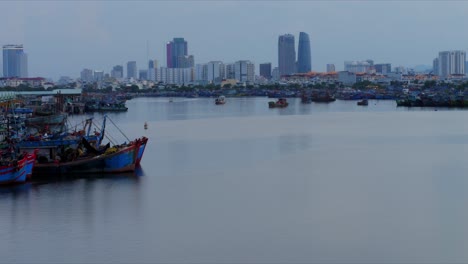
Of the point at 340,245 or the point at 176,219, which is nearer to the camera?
the point at 340,245

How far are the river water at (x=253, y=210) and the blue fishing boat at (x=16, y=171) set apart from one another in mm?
185

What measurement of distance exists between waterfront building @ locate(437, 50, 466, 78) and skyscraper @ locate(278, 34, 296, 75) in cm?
1814

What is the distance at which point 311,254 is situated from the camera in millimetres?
6398

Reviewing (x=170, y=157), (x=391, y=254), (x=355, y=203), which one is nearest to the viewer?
(x=391, y=254)

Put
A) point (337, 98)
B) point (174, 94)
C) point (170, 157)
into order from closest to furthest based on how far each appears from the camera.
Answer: point (170, 157) < point (337, 98) < point (174, 94)

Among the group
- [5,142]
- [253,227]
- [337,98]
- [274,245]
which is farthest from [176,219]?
[337,98]

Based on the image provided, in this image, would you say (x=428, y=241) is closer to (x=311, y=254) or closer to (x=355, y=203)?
(x=311, y=254)

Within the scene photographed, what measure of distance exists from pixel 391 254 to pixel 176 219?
2.19 metres

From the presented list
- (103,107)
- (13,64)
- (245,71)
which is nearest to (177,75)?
(245,71)

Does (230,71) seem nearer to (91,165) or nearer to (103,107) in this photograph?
(103,107)

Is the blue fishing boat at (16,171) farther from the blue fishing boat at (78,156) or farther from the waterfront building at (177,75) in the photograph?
the waterfront building at (177,75)

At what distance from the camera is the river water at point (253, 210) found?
21.3 feet

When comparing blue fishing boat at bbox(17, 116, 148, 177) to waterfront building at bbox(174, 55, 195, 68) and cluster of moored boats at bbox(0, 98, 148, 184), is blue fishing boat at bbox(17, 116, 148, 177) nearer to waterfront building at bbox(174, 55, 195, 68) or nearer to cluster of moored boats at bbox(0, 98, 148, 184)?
cluster of moored boats at bbox(0, 98, 148, 184)

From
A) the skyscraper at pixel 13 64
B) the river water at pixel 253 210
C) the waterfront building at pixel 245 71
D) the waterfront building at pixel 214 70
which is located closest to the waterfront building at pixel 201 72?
the waterfront building at pixel 214 70
